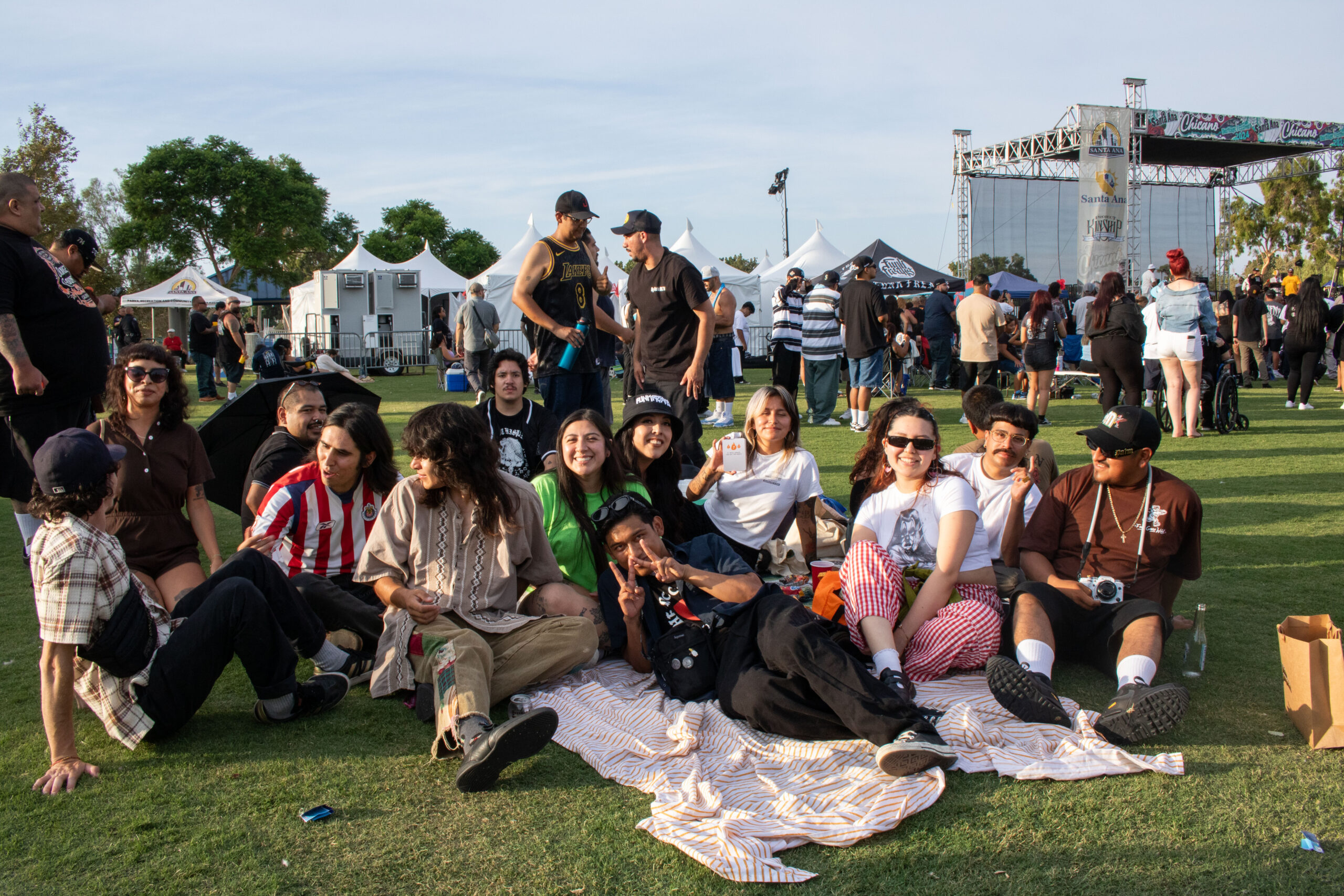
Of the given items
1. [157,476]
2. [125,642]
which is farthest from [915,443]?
[157,476]

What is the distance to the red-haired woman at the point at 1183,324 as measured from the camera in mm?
9664

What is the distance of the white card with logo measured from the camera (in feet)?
15.4

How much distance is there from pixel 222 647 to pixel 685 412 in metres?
3.68

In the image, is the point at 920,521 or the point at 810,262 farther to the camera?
the point at 810,262

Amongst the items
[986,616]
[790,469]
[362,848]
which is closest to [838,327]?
[790,469]

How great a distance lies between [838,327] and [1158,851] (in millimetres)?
9330

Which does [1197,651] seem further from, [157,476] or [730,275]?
[730,275]

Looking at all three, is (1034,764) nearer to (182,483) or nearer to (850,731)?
(850,731)

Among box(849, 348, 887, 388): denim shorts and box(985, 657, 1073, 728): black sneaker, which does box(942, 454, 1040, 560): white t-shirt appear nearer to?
box(985, 657, 1073, 728): black sneaker

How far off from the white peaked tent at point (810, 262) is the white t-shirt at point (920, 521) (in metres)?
21.4

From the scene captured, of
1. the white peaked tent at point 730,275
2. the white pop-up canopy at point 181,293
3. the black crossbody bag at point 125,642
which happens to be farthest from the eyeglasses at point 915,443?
the white pop-up canopy at point 181,293

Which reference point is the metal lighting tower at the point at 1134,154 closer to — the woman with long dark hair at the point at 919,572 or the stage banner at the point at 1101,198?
the stage banner at the point at 1101,198

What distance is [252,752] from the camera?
3.23m

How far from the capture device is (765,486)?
4.86m
